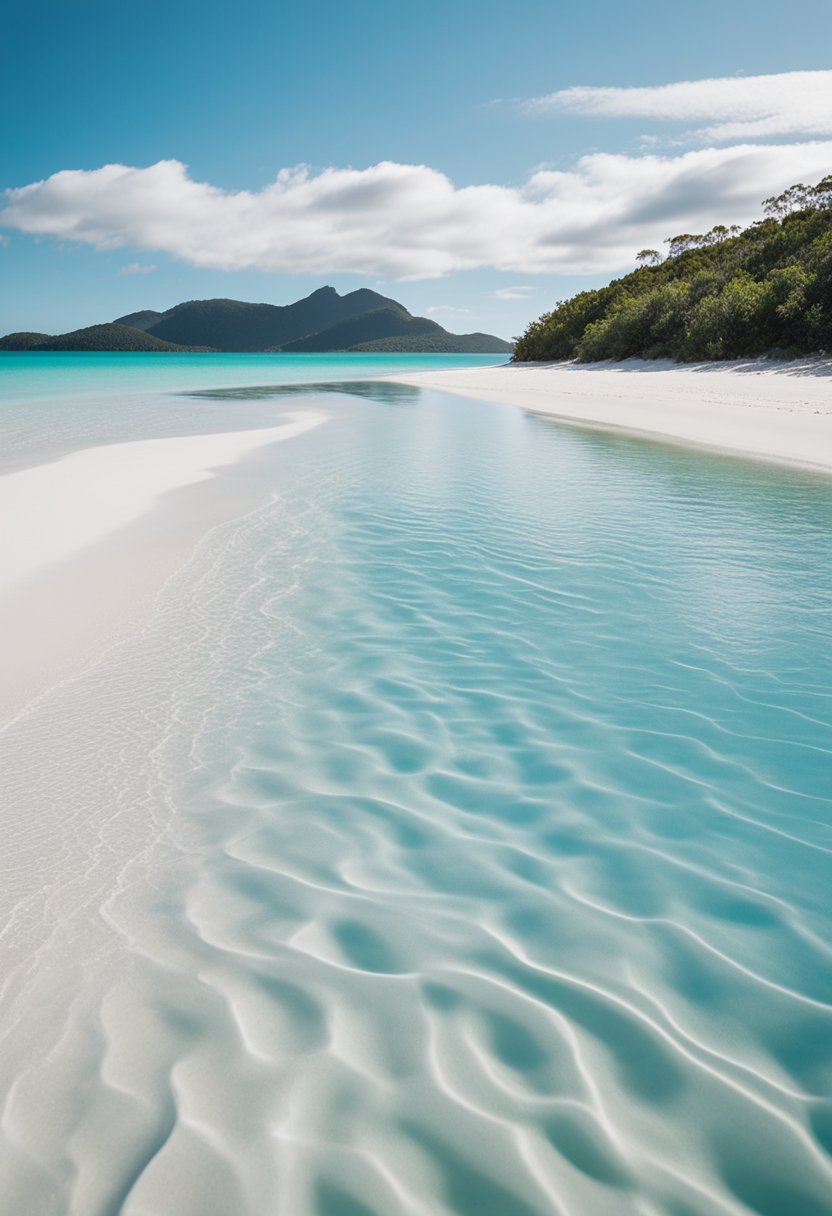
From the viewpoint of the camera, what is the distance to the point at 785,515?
10.8m

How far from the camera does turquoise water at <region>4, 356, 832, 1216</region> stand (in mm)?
2229

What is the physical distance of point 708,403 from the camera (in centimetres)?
2475

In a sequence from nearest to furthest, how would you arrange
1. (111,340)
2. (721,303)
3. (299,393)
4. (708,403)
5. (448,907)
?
1. (448,907)
2. (708,403)
3. (721,303)
4. (299,393)
5. (111,340)

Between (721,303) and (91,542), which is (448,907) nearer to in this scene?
(91,542)

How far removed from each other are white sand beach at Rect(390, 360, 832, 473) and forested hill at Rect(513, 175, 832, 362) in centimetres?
160

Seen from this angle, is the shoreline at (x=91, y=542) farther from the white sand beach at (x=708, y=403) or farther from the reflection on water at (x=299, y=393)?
the reflection on water at (x=299, y=393)

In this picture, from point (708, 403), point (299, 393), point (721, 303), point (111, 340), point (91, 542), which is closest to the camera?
point (91, 542)

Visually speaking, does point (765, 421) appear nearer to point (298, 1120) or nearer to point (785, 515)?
point (785, 515)

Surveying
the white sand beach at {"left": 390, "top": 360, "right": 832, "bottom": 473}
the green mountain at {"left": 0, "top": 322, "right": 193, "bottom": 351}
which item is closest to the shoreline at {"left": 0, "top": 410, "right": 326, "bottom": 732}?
the white sand beach at {"left": 390, "top": 360, "right": 832, "bottom": 473}

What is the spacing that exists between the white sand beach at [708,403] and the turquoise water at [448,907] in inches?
436

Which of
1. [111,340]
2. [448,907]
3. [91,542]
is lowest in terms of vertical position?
[448,907]

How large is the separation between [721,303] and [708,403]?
14.7 meters

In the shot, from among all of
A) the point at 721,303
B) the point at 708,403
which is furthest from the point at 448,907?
the point at 721,303

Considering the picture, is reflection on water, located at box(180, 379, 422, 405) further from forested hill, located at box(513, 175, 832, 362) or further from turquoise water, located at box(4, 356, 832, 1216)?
turquoise water, located at box(4, 356, 832, 1216)
